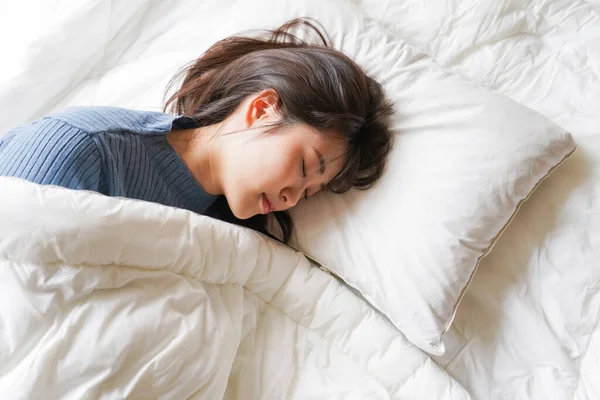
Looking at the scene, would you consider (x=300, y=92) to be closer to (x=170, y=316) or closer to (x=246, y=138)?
(x=246, y=138)

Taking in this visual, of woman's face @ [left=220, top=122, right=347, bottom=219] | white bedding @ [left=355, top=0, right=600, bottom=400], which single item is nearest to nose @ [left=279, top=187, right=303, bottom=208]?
woman's face @ [left=220, top=122, right=347, bottom=219]

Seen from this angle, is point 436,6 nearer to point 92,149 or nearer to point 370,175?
point 370,175

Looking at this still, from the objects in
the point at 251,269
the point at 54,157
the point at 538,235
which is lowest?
the point at 251,269

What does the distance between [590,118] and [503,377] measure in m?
0.53

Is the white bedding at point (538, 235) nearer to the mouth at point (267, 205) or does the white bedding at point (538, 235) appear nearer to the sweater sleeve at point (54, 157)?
the mouth at point (267, 205)

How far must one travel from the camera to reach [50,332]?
688 millimetres

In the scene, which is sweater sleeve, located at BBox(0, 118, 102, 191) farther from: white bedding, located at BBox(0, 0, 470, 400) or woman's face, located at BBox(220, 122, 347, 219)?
woman's face, located at BBox(220, 122, 347, 219)

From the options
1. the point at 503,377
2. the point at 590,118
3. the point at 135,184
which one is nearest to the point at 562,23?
the point at 590,118

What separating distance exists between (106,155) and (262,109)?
0.29 m

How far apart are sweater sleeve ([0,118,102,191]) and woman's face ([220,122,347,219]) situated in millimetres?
244

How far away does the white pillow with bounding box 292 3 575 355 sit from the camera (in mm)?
912

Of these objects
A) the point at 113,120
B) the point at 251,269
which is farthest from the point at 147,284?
the point at 113,120

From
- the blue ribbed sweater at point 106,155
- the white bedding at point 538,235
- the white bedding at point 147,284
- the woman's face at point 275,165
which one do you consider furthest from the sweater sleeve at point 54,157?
the white bedding at point 538,235

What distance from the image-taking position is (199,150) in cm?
104
